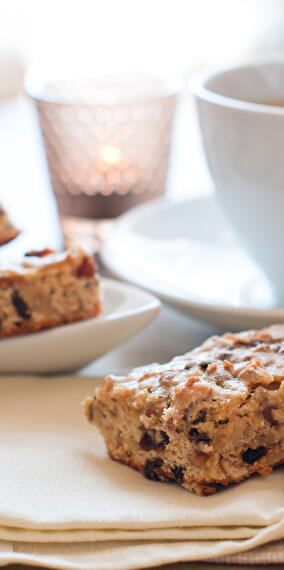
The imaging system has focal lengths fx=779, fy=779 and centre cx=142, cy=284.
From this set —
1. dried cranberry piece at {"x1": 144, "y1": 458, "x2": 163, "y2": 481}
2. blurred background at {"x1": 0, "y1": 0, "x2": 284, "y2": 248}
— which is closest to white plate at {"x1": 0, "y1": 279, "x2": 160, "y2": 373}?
dried cranberry piece at {"x1": 144, "y1": 458, "x2": 163, "y2": 481}

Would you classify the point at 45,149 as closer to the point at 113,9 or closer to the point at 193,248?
the point at 193,248

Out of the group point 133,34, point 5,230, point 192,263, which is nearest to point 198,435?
point 5,230

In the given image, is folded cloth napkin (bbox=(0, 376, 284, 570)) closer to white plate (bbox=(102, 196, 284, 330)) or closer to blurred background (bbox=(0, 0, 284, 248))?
white plate (bbox=(102, 196, 284, 330))

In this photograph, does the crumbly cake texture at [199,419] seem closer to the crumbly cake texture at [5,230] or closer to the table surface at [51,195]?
the table surface at [51,195]

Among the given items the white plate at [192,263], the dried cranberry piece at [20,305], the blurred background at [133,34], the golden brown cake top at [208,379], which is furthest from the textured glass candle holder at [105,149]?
the blurred background at [133,34]

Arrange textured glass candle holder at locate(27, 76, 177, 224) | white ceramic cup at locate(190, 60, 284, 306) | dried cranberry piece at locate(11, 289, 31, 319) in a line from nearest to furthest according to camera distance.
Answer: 1. dried cranberry piece at locate(11, 289, 31, 319)
2. white ceramic cup at locate(190, 60, 284, 306)
3. textured glass candle holder at locate(27, 76, 177, 224)

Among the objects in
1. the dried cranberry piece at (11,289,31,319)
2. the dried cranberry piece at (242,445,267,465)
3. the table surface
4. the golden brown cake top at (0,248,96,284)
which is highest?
the golden brown cake top at (0,248,96,284)

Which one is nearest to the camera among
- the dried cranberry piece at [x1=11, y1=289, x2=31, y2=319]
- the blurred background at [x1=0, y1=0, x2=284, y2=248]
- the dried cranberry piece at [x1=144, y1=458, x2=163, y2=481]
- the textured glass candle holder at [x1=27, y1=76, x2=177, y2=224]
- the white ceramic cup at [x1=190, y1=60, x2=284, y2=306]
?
the dried cranberry piece at [x1=144, y1=458, x2=163, y2=481]
